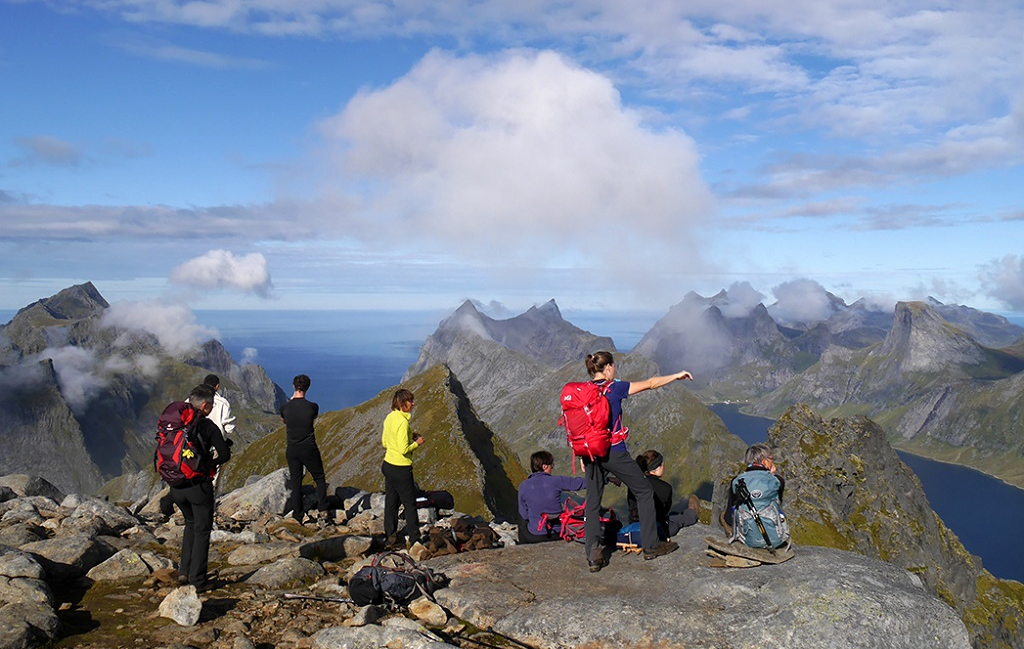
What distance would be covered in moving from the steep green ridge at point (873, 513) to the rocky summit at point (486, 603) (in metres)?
62.4

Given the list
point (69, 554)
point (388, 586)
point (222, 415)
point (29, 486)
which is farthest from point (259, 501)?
point (388, 586)

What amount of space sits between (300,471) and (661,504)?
12.0 meters

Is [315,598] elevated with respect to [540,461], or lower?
lower

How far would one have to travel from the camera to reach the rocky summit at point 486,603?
11.2 m

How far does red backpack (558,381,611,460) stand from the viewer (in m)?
13.8

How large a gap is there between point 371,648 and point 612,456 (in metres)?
6.05

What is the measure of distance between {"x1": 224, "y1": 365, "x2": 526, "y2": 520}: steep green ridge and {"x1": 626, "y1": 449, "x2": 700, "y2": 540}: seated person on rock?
6331cm

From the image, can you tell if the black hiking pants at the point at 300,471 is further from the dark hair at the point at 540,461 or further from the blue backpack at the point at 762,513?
the blue backpack at the point at 762,513

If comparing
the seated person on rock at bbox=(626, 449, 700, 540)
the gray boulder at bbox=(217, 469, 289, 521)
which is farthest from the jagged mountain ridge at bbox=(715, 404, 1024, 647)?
the seated person on rock at bbox=(626, 449, 700, 540)

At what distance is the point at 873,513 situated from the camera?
3169 inches

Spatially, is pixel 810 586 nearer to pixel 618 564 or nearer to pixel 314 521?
pixel 618 564

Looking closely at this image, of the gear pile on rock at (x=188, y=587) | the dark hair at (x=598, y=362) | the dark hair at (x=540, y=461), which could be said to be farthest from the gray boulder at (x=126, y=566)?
the dark hair at (x=598, y=362)

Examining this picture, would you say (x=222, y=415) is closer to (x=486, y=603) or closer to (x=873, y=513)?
(x=486, y=603)

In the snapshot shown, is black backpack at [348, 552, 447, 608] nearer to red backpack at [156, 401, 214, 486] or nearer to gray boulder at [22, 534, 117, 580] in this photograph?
red backpack at [156, 401, 214, 486]
